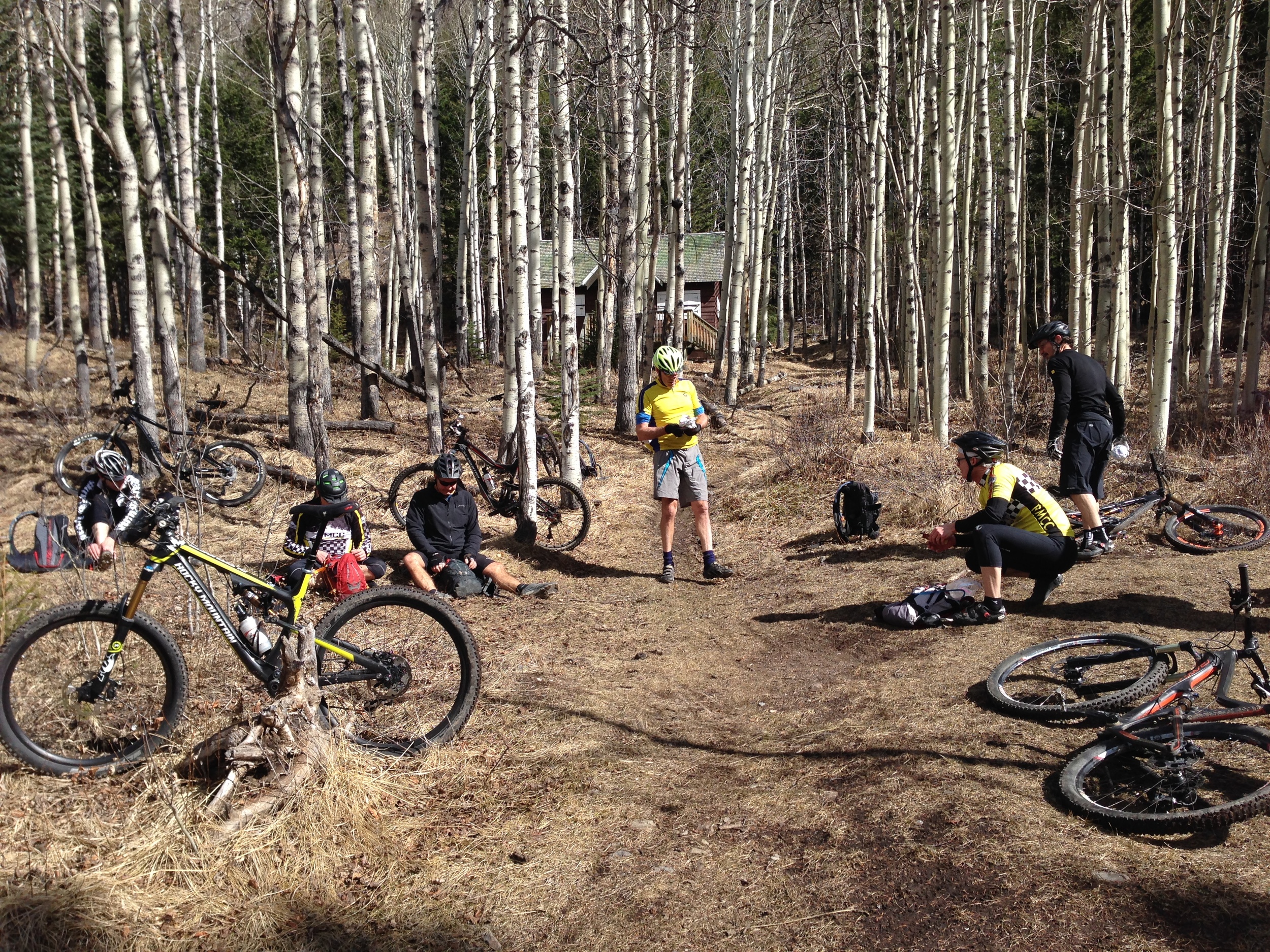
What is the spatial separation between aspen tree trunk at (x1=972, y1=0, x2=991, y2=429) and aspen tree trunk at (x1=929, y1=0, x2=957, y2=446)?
350 mm

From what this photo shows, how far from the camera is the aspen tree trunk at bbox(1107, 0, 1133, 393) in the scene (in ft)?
34.0

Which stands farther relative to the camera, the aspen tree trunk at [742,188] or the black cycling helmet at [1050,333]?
the aspen tree trunk at [742,188]

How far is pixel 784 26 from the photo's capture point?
20984 millimetres

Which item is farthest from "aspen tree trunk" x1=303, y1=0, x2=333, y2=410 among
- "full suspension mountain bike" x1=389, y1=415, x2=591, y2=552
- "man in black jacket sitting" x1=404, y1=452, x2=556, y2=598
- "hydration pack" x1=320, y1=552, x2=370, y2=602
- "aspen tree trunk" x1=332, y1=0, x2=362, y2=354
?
"hydration pack" x1=320, y1=552, x2=370, y2=602

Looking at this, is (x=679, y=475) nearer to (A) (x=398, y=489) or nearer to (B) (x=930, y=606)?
(B) (x=930, y=606)

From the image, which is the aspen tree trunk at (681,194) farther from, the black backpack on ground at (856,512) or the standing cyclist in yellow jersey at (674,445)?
the standing cyclist in yellow jersey at (674,445)

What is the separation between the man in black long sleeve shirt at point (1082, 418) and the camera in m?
7.39

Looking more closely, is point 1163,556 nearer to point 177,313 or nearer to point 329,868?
point 329,868

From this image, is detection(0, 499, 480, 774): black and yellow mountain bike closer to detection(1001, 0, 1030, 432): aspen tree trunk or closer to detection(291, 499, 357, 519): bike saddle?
detection(291, 499, 357, 519): bike saddle

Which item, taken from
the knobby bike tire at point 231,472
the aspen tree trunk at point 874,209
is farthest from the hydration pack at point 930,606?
the knobby bike tire at point 231,472

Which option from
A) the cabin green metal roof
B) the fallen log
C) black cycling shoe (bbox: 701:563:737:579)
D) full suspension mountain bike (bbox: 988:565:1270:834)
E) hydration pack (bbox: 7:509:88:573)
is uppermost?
the cabin green metal roof

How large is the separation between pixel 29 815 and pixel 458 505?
4366mm

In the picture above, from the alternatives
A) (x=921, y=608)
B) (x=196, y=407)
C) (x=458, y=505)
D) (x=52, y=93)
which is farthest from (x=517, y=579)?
(x=52, y=93)

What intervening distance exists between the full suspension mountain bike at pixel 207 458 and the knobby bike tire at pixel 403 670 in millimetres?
7039
